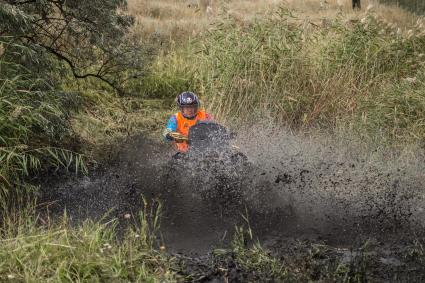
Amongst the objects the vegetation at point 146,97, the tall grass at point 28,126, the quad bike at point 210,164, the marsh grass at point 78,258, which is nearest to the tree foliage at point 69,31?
the vegetation at point 146,97

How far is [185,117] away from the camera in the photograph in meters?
7.84

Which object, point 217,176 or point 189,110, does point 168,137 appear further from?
point 217,176

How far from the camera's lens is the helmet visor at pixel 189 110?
7.71m

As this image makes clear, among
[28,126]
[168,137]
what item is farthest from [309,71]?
[28,126]

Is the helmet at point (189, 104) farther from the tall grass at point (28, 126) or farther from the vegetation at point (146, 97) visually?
the tall grass at point (28, 126)

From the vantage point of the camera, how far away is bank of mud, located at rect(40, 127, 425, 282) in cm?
514

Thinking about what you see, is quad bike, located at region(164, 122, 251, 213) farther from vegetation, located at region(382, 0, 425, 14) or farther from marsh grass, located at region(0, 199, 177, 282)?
vegetation, located at region(382, 0, 425, 14)

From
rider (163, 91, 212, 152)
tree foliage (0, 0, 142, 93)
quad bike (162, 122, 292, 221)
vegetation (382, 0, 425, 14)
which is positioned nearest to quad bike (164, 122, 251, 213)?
quad bike (162, 122, 292, 221)

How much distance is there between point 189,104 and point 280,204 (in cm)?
189

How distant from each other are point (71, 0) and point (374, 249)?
479cm

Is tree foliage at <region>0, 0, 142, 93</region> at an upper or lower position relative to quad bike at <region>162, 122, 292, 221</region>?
upper

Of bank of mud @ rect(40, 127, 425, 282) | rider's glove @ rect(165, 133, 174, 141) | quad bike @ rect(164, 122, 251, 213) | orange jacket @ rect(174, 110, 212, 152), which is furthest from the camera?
orange jacket @ rect(174, 110, 212, 152)

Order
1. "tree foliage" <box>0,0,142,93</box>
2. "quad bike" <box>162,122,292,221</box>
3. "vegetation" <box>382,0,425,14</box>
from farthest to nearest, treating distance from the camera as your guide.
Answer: "vegetation" <box>382,0,425,14</box>, "tree foliage" <box>0,0,142,93</box>, "quad bike" <box>162,122,292,221</box>

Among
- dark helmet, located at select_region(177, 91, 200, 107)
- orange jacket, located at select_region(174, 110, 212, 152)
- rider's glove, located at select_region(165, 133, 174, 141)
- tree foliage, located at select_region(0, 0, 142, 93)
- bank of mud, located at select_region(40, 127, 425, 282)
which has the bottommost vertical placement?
bank of mud, located at select_region(40, 127, 425, 282)
